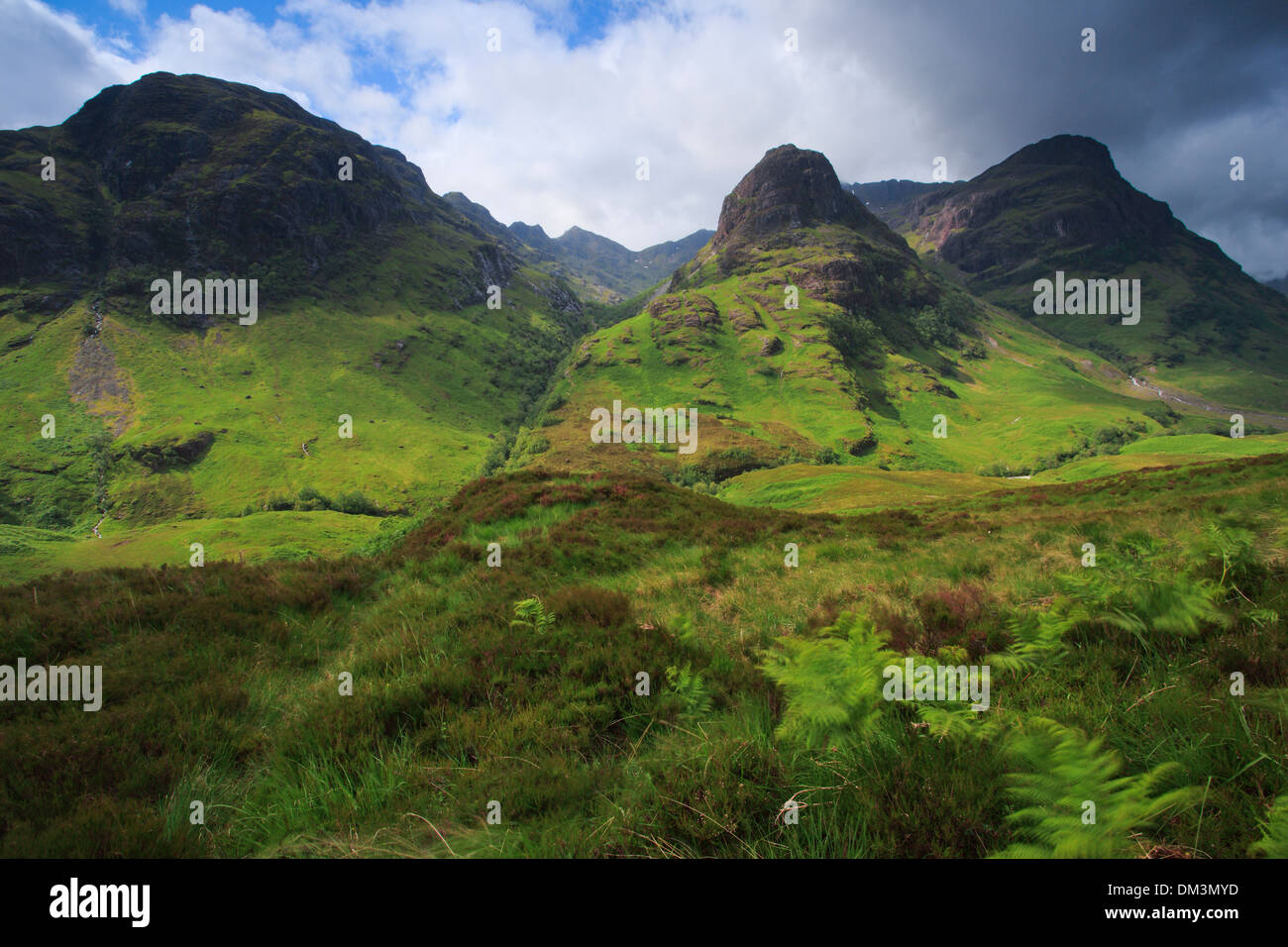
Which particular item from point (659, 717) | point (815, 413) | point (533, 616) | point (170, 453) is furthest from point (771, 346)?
point (659, 717)

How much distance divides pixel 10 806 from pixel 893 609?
8.00 metres

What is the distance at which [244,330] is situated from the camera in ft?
615

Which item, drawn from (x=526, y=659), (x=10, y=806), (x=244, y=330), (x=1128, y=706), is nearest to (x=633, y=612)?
(x=526, y=659)

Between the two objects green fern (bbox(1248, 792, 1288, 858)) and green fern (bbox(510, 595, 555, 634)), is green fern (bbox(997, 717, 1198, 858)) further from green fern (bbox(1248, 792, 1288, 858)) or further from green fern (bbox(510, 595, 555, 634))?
green fern (bbox(510, 595, 555, 634))

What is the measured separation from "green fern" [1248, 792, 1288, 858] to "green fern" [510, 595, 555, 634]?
17.2ft

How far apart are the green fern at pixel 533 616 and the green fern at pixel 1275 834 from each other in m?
5.25

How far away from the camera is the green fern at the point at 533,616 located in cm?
598

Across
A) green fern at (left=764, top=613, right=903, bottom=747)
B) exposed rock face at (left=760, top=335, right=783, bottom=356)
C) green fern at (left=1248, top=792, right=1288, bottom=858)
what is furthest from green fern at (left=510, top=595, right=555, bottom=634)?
exposed rock face at (left=760, top=335, right=783, bottom=356)

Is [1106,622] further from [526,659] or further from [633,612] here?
[526,659]

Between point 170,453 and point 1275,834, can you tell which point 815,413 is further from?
point 170,453

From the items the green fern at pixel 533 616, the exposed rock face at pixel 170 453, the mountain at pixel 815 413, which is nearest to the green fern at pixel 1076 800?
the green fern at pixel 533 616

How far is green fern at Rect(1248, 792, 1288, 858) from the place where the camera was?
191cm

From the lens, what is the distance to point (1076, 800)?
86.3 inches

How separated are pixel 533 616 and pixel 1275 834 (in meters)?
6.03
